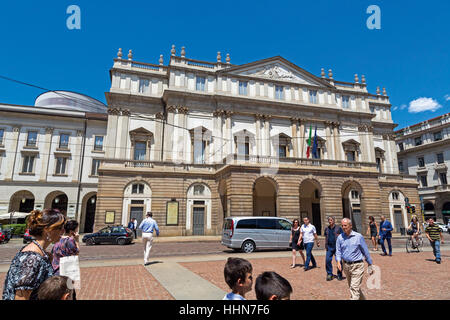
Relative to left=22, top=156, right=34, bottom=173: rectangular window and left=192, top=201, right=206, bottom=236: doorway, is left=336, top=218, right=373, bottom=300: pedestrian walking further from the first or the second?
left=22, top=156, right=34, bottom=173: rectangular window

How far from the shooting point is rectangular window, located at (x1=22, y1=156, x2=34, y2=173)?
3501 centimetres

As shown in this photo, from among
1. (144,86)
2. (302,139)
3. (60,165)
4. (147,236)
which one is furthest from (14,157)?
(302,139)

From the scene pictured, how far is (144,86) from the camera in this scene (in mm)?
31891

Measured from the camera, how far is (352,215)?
3188 centimetres

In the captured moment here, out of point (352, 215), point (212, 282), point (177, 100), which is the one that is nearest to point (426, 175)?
point (352, 215)

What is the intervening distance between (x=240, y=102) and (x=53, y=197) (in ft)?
88.8

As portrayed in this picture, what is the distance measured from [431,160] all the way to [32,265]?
186 ft

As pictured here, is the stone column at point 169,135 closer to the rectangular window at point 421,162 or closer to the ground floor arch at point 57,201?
the ground floor arch at point 57,201

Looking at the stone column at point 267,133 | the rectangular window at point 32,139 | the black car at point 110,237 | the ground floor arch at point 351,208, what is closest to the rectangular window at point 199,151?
the stone column at point 267,133

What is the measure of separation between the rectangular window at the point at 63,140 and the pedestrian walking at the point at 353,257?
3862cm

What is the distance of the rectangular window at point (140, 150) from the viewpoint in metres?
30.3

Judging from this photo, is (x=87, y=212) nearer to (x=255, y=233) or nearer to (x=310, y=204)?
(x=310, y=204)
